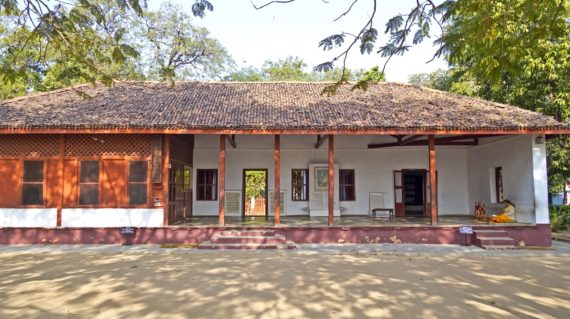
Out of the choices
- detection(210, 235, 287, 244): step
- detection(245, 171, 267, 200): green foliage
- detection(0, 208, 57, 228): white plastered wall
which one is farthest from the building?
detection(245, 171, 267, 200): green foliage

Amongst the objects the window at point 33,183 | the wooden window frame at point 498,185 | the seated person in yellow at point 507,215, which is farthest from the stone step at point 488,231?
the window at point 33,183

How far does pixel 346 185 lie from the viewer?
14.4 metres

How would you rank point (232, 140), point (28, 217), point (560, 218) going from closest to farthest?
point (28, 217)
point (232, 140)
point (560, 218)

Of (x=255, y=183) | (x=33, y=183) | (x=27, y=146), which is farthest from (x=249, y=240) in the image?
Result: (x=255, y=183)

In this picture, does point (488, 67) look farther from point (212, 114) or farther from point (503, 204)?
point (503, 204)

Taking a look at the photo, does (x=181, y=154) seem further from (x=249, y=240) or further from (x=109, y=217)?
(x=249, y=240)

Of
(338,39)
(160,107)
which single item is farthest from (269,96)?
(338,39)

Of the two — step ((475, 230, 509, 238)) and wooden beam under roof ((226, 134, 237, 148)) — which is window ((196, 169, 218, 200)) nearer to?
wooden beam under roof ((226, 134, 237, 148))

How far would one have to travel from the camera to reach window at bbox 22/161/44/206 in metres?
10.7

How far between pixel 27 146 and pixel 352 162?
9.75m

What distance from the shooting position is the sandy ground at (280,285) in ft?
16.6

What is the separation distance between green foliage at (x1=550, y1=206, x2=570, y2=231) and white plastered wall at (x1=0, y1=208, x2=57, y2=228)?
50.4 feet

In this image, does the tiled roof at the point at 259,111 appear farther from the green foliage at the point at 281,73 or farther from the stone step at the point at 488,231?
the green foliage at the point at 281,73

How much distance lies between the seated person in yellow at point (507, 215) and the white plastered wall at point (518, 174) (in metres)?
0.13
